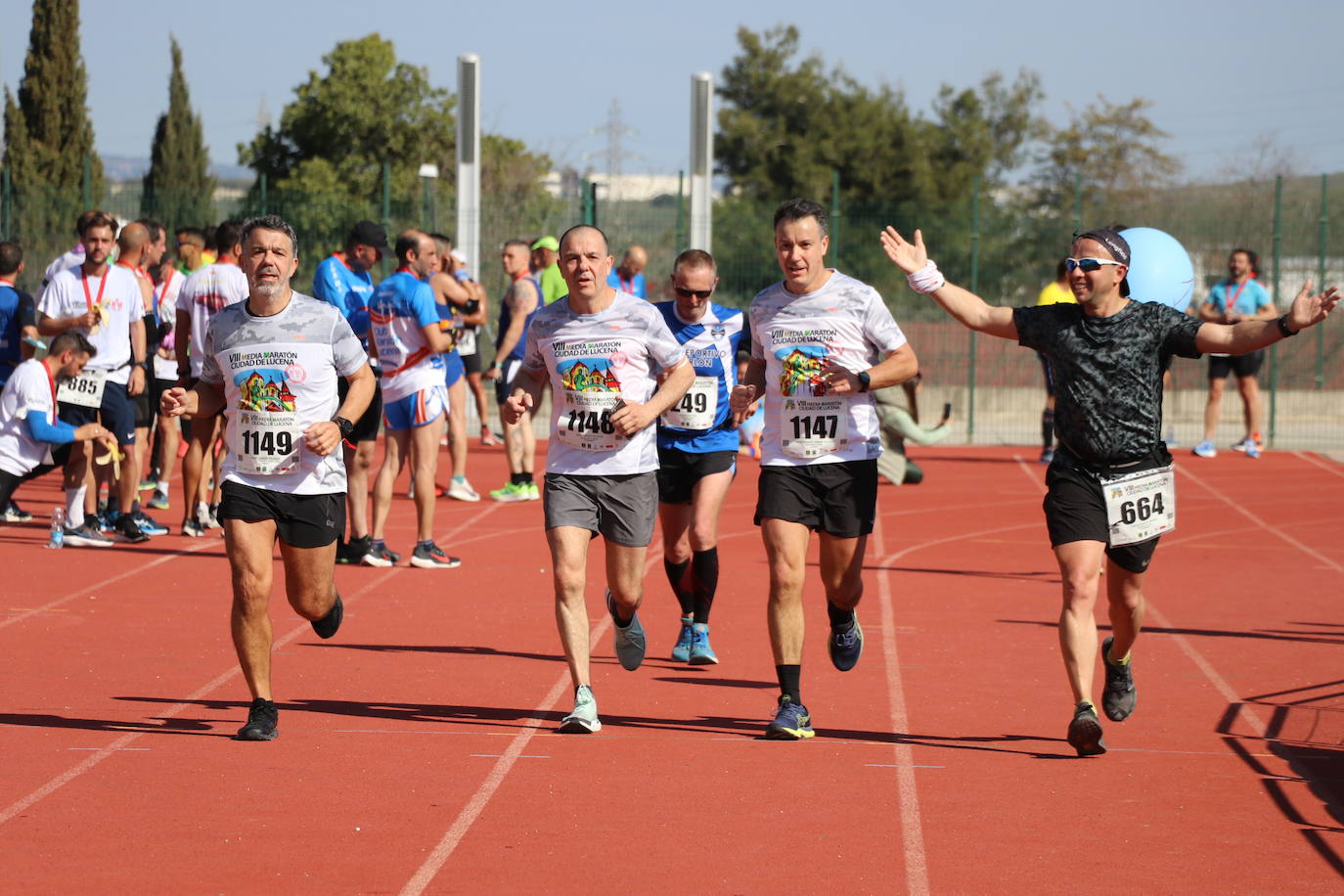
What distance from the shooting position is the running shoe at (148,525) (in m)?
12.3

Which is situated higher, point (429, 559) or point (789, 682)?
point (789, 682)

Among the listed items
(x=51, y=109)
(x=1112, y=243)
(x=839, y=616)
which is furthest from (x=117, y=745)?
(x=51, y=109)

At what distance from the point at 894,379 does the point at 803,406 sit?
41 centimetres

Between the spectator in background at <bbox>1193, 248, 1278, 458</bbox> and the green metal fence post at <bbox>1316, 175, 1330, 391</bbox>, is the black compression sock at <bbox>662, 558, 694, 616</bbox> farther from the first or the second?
the green metal fence post at <bbox>1316, 175, 1330, 391</bbox>

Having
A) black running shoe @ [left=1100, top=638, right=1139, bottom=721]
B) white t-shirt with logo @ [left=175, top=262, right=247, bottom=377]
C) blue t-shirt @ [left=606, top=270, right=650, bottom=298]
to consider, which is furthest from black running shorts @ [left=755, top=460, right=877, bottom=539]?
blue t-shirt @ [left=606, top=270, right=650, bottom=298]

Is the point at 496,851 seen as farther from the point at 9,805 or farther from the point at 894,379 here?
Result: the point at 894,379

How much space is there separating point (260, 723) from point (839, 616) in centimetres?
252

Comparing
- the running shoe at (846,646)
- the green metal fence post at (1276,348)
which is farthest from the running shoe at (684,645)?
the green metal fence post at (1276,348)

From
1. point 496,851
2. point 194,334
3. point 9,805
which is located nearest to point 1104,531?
point 496,851

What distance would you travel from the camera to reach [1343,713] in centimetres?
750

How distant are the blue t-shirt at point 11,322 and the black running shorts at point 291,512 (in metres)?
6.74

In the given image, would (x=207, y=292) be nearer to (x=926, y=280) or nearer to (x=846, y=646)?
(x=846, y=646)

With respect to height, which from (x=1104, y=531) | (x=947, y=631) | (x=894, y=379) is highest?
(x=894, y=379)

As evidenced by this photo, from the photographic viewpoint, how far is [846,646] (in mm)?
7594
